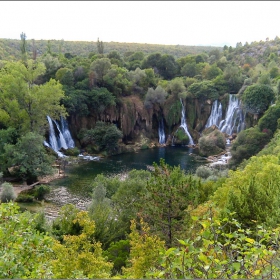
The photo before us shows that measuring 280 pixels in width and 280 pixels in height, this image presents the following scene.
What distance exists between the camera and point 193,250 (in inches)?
157

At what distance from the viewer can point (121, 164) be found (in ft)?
123

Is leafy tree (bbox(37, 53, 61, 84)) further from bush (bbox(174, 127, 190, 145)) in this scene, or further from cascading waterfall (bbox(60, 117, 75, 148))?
bush (bbox(174, 127, 190, 145))

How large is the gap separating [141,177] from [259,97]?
26592 mm

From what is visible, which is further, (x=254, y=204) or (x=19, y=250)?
(x=254, y=204)

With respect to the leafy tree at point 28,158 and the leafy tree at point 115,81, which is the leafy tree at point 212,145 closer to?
the leafy tree at point 115,81

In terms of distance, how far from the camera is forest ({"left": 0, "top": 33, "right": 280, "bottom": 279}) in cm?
507

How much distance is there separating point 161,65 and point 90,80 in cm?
1850

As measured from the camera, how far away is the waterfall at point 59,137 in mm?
39625

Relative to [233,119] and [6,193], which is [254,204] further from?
[233,119]

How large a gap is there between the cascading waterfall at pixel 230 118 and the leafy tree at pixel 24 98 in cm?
2543

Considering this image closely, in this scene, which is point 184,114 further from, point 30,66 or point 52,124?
point 30,66

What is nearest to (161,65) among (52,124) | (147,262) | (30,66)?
(52,124)

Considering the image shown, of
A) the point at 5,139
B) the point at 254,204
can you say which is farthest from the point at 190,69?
the point at 254,204

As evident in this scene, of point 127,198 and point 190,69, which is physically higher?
point 190,69
